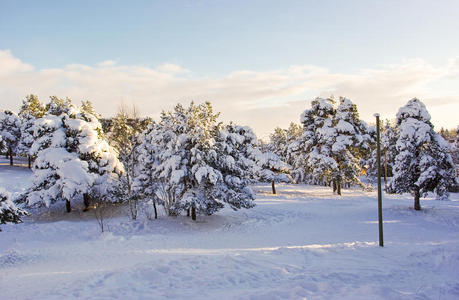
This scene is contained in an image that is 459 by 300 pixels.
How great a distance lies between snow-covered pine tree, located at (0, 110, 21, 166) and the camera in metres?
47.9

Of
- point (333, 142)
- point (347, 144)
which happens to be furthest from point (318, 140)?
point (347, 144)

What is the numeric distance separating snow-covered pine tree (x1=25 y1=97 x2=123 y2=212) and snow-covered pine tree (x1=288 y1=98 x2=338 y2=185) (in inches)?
810

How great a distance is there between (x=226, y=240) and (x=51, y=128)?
17.1 meters

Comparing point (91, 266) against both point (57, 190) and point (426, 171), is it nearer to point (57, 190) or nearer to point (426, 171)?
point (57, 190)

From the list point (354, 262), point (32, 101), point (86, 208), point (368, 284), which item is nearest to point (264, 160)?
point (86, 208)

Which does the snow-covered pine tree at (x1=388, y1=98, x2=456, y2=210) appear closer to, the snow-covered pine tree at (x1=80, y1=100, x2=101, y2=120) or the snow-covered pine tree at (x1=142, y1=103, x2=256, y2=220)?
the snow-covered pine tree at (x1=142, y1=103, x2=256, y2=220)

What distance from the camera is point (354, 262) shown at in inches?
464

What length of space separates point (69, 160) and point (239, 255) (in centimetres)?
1790

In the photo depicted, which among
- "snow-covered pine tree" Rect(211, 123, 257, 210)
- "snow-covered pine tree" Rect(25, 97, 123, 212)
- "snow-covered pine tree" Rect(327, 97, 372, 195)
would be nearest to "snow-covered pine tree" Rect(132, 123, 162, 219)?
"snow-covered pine tree" Rect(25, 97, 123, 212)

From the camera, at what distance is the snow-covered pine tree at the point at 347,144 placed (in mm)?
32906

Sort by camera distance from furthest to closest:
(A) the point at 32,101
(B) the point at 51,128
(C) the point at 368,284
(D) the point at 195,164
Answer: (A) the point at 32,101 → (B) the point at 51,128 → (D) the point at 195,164 → (C) the point at 368,284

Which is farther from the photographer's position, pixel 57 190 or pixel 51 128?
pixel 51 128

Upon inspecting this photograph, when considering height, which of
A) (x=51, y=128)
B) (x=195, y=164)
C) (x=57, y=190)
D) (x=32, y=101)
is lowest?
(x=57, y=190)

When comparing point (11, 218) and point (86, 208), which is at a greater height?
point (11, 218)
